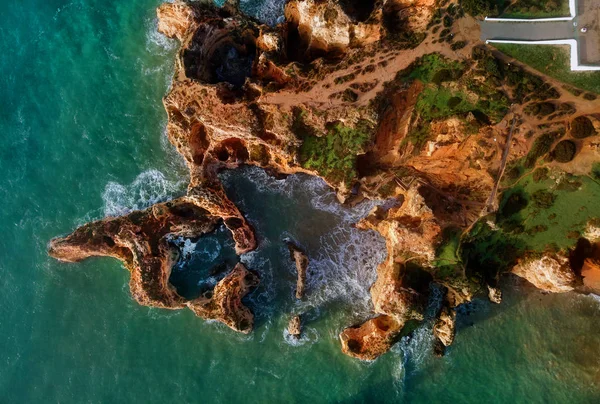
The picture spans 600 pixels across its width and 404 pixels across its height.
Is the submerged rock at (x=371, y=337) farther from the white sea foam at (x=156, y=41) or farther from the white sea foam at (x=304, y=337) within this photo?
the white sea foam at (x=156, y=41)

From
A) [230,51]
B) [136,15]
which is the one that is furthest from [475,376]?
[136,15]

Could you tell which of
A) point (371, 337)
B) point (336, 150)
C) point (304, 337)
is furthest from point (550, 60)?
point (304, 337)

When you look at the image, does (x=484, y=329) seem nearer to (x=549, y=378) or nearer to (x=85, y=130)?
(x=549, y=378)

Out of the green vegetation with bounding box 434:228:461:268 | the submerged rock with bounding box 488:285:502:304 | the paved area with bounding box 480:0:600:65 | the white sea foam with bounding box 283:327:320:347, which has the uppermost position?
the paved area with bounding box 480:0:600:65

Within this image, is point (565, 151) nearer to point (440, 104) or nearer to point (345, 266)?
point (440, 104)

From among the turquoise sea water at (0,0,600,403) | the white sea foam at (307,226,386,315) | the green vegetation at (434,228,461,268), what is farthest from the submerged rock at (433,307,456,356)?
the white sea foam at (307,226,386,315)

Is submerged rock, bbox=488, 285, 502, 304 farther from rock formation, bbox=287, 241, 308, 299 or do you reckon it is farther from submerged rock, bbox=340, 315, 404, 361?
rock formation, bbox=287, 241, 308, 299
